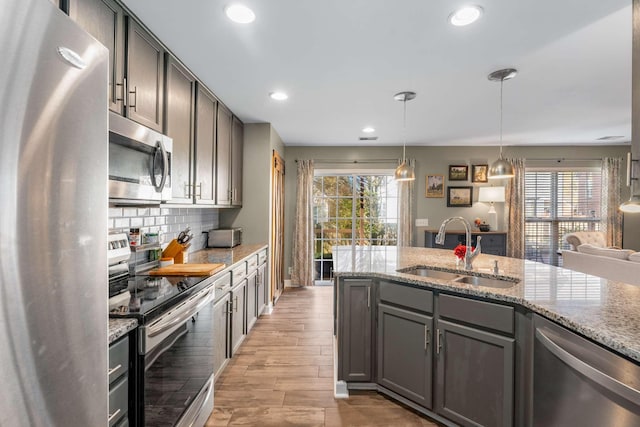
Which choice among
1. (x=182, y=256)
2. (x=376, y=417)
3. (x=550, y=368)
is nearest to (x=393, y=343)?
(x=376, y=417)

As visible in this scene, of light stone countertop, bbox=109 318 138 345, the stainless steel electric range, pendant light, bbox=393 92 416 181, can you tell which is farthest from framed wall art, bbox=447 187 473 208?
light stone countertop, bbox=109 318 138 345

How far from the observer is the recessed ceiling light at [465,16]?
5.66ft

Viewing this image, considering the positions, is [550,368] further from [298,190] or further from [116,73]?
[298,190]

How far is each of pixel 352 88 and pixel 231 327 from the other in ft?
7.65

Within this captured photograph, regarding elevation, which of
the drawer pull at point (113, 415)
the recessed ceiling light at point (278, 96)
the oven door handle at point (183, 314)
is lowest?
the drawer pull at point (113, 415)

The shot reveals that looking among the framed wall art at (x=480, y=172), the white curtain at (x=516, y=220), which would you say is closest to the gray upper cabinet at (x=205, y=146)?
the framed wall art at (x=480, y=172)

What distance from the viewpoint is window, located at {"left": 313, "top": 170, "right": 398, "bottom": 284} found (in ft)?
18.5

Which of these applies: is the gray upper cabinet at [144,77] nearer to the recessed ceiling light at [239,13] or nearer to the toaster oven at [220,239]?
the recessed ceiling light at [239,13]

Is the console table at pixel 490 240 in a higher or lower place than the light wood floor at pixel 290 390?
higher

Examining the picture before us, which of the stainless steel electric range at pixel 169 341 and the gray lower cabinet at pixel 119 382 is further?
the stainless steel electric range at pixel 169 341

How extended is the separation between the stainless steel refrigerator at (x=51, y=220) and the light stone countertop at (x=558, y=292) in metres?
1.57

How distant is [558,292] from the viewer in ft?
5.46

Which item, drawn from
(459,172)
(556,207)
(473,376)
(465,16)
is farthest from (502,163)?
(556,207)

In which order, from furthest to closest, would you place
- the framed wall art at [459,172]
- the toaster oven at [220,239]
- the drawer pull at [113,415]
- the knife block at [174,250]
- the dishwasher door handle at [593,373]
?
the framed wall art at [459,172] < the toaster oven at [220,239] < the knife block at [174,250] < the drawer pull at [113,415] < the dishwasher door handle at [593,373]
